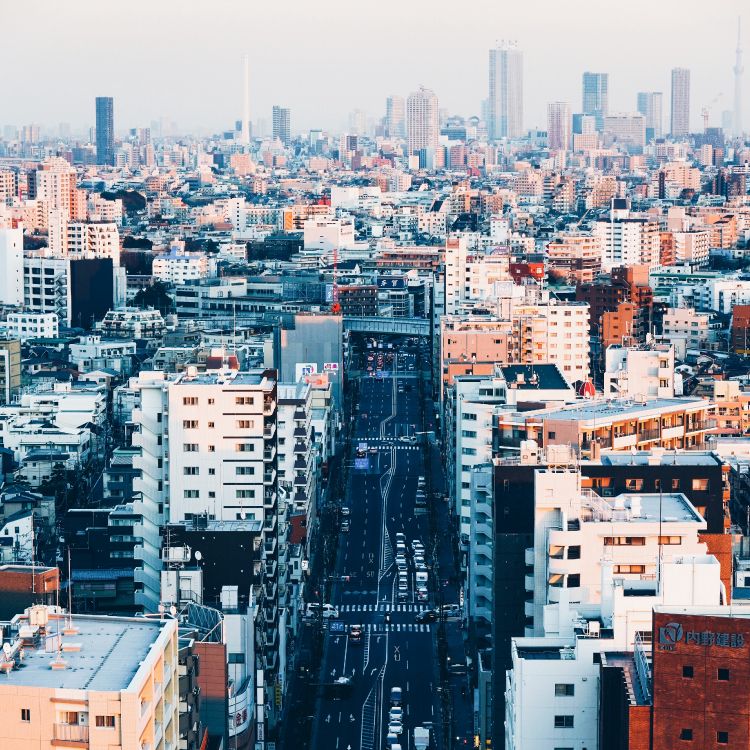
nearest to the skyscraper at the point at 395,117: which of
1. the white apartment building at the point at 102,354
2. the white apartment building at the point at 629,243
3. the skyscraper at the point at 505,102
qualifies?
the skyscraper at the point at 505,102

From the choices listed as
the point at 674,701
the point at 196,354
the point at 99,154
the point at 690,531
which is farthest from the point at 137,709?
the point at 99,154

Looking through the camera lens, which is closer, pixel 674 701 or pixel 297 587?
pixel 674 701

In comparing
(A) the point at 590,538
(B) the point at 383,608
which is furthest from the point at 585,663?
(B) the point at 383,608

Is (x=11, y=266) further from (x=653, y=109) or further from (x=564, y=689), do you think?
(x=653, y=109)

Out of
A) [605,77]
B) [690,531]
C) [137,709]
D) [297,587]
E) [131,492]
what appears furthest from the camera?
[605,77]

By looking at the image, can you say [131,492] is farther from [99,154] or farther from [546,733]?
[99,154]

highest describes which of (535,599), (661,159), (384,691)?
(661,159)

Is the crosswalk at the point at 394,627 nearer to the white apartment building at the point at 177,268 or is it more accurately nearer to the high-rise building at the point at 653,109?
the white apartment building at the point at 177,268
